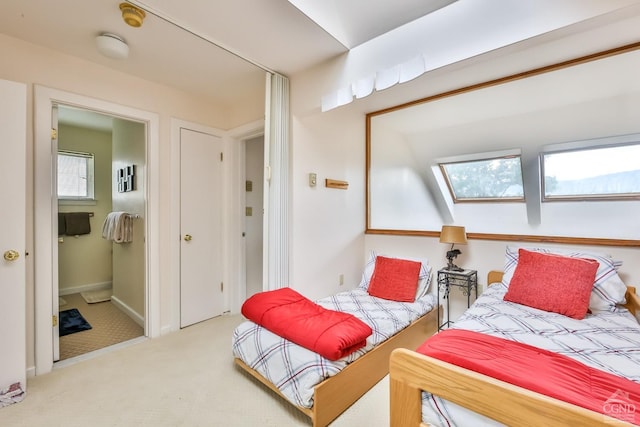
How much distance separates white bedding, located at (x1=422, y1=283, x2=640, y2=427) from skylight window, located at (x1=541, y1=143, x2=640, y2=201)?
1.06m

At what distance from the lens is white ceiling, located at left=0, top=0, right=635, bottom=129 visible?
1728mm

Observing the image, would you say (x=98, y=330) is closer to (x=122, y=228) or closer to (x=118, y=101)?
(x=122, y=228)

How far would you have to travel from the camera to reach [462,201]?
10.6 feet

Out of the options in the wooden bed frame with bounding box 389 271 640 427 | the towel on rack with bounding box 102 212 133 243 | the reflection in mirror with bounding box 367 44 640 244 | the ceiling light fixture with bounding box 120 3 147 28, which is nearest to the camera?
the wooden bed frame with bounding box 389 271 640 427

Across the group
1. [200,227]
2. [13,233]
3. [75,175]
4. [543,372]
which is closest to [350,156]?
[200,227]

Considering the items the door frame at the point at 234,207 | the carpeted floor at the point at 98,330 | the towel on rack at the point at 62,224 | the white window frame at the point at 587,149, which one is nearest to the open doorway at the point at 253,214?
the door frame at the point at 234,207

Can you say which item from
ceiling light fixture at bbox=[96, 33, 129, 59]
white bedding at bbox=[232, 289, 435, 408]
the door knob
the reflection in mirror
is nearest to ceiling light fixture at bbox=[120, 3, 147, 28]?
ceiling light fixture at bbox=[96, 33, 129, 59]

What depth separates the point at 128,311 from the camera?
326cm

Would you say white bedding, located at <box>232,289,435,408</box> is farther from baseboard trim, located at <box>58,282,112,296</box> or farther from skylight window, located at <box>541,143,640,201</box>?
baseboard trim, located at <box>58,282,112,296</box>

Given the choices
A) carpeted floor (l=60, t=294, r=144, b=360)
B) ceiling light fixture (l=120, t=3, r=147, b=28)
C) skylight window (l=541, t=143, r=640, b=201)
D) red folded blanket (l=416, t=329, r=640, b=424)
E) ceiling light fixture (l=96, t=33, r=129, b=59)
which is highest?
ceiling light fixture (l=120, t=3, r=147, b=28)

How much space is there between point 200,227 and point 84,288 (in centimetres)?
258

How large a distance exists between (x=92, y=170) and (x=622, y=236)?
240 inches

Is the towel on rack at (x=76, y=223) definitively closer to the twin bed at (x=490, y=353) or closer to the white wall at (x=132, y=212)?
the white wall at (x=132, y=212)

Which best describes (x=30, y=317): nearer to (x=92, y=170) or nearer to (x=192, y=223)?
(x=192, y=223)
